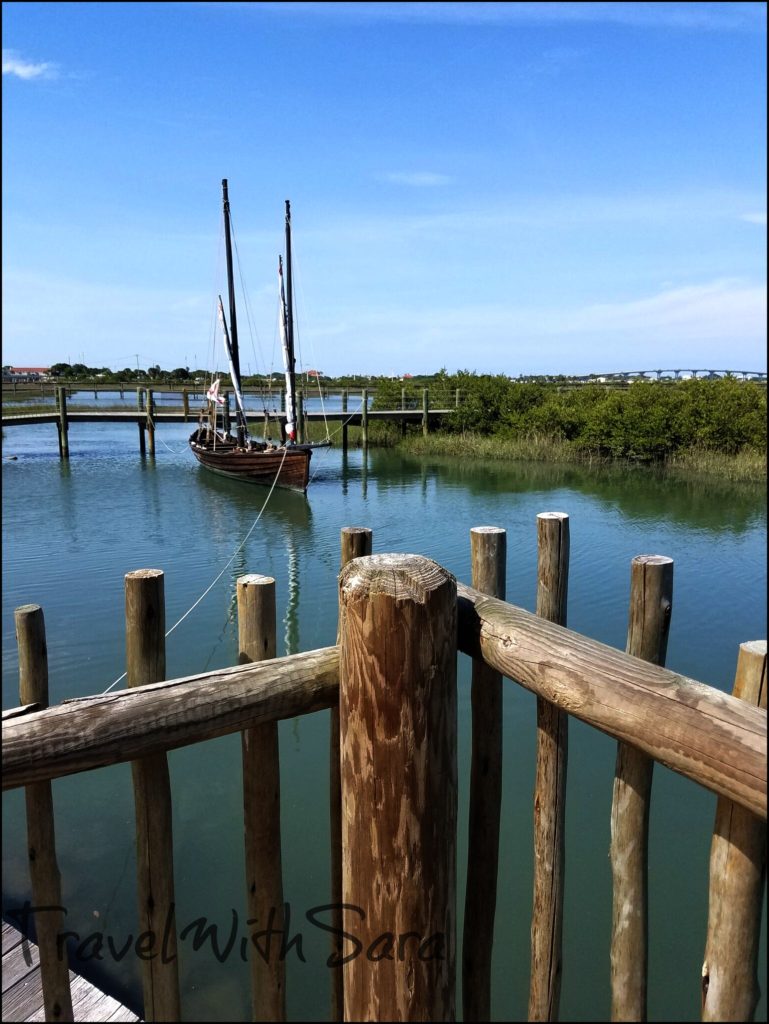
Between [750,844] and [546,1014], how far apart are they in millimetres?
882

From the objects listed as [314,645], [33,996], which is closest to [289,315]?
[314,645]

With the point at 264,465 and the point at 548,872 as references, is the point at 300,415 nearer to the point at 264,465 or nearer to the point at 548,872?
the point at 264,465

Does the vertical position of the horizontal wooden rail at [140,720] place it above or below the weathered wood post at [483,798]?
above

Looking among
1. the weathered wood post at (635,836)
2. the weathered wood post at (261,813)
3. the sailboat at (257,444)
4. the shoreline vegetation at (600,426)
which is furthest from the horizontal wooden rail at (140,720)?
the shoreline vegetation at (600,426)

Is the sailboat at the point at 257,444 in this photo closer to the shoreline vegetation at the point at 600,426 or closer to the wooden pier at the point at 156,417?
the wooden pier at the point at 156,417

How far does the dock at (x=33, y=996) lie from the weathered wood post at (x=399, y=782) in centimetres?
180

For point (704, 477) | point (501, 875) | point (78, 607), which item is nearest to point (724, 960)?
point (501, 875)

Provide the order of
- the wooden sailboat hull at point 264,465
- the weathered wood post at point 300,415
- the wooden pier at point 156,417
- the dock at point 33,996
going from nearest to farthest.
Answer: the dock at point 33,996, the wooden sailboat hull at point 264,465, the weathered wood post at point 300,415, the wooden pier at point 156,417

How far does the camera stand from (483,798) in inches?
82.1

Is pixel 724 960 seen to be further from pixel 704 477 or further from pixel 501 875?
pixel 704 477

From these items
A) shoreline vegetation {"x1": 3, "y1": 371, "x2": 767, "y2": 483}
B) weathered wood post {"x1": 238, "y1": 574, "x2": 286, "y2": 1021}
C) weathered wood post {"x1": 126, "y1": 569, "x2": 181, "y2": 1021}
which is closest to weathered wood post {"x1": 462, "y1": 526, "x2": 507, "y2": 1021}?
weathered wood post {"x1": 238, "y1": 574, "x2": 286, "y2": 1021}

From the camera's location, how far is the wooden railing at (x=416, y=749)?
1449 mm

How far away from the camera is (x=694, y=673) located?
24.6 ft

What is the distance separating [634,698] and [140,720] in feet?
3.21
